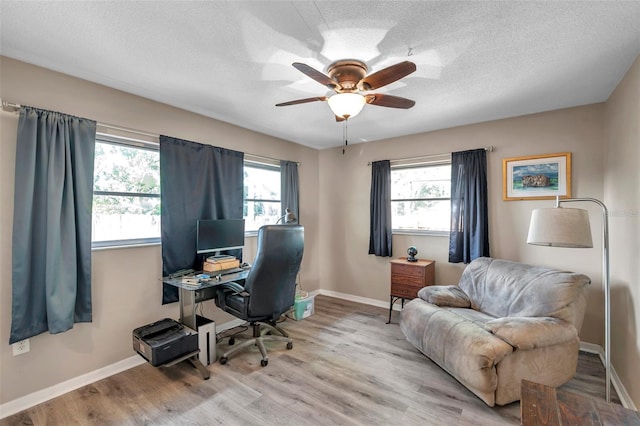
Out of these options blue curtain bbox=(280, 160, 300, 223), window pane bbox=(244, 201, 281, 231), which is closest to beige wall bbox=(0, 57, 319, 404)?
window pane bbox=(244, 201, 281, 231)

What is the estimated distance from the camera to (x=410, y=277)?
3.58 metres

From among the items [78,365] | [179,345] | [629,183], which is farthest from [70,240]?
[629,183]

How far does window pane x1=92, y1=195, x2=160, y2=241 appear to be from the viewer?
257cm

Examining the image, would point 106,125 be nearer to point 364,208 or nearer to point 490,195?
point 364,208

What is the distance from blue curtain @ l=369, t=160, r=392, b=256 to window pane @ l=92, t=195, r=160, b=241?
2.77 metres

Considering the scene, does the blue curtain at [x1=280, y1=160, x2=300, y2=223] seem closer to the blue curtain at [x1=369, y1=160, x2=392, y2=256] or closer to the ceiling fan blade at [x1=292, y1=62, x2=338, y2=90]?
the blue curtain at [x1=369, y1=160, x2=392, y2=256]

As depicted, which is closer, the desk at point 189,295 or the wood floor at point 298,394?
the wood floor at point 298,394

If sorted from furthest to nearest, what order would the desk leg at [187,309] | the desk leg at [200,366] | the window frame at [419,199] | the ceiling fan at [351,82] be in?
the window frame at [419,199] < the desk leg at [187,309] < the desk leg at [200,366] < the ceiling fan at [351,82]

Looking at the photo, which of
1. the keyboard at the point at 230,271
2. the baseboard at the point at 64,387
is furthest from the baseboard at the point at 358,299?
the baseboard at the point at 64,387

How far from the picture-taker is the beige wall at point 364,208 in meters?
2.11

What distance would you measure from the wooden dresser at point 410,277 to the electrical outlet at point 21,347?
3372 millimetres

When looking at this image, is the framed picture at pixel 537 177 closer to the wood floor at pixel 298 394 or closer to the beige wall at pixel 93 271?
the wood floor at pixel 298 394

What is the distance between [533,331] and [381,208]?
239cm

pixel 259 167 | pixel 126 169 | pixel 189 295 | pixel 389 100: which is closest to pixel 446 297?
pixel 389 100
